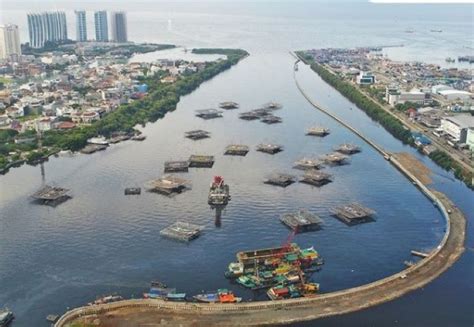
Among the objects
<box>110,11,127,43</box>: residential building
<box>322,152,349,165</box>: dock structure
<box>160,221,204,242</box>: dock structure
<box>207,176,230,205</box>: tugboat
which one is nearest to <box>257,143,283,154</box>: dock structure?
<box>322,152,349,165</box>: dock structure

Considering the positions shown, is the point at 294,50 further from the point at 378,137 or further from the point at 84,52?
the point at 378,137

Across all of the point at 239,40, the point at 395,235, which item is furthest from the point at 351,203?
the point at 239,40

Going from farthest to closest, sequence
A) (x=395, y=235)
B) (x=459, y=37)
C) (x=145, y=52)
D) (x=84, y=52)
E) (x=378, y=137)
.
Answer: (x=459, y=37), (x=145, y=52), (x=84, y=52), (x=378, y=137), (x=395, y=235)

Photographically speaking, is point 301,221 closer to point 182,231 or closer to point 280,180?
point 182,231

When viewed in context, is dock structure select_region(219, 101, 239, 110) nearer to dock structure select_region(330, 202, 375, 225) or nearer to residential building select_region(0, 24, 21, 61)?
dock structure select_region(330, 202, 375, 225)

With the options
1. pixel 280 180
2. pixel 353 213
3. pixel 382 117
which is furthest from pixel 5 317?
pixel 382 117

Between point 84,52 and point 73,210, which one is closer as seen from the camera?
point 73,210

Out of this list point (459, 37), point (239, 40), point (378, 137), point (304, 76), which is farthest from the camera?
point (459, 37)
